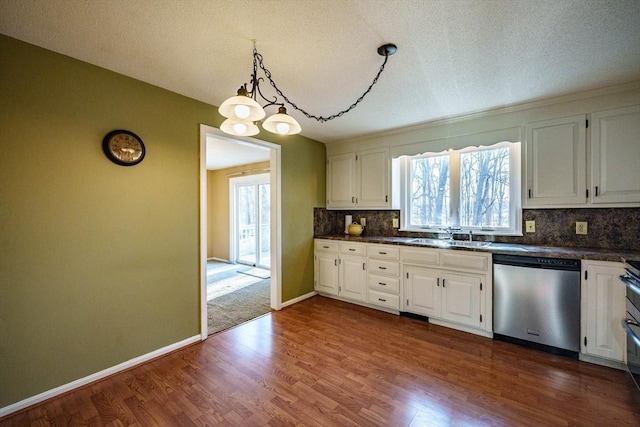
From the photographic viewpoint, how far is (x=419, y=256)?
3072 mm

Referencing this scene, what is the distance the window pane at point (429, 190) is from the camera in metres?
3.47

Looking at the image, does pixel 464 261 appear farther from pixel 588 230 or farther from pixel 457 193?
pixel 588 230

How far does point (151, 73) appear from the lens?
7.10 feet

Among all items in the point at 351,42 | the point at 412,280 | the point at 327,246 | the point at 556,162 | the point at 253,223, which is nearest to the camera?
the point at 351,42

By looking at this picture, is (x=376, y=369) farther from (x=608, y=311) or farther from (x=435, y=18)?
(x=435, y=18)

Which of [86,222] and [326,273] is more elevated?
[86,222]

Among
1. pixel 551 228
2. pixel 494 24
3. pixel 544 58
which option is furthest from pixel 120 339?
pixel 551 228

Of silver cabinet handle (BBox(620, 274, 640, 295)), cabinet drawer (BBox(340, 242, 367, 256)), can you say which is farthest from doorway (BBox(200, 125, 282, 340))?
silver cabinet handle (BBox(620, 274, 640, 295))

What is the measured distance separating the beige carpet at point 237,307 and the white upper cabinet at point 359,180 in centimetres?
173

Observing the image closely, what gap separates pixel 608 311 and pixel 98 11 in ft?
13.2

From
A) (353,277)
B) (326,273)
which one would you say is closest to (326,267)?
(326,273)

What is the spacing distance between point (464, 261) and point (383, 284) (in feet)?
3.26

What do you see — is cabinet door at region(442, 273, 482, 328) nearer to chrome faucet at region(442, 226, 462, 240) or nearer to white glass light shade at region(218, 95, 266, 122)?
chrome faucet at region(442, 226, 462, 240)

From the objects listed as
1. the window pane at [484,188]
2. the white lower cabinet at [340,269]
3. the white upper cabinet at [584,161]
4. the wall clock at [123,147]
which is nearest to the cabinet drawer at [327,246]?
the white lower cabinet at [340,269]
